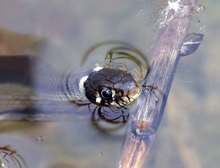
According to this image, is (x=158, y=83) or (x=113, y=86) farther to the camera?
(x=113, y=86)

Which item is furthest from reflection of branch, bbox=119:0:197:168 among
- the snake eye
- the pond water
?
the snake eye

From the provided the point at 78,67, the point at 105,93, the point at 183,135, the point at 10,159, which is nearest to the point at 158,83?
the point at 183,135

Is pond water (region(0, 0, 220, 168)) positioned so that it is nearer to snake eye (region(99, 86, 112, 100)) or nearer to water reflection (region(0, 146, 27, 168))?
water reflection (region(0, 146, 27, 168))

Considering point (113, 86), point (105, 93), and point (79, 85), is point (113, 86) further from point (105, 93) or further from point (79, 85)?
point (79, 85)

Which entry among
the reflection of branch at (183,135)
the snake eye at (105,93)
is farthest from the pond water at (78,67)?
the snake eye at (105,93)

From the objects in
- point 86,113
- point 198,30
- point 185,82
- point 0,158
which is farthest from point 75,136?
point 198,30

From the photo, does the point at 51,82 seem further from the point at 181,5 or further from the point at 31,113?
the point at 181,5
